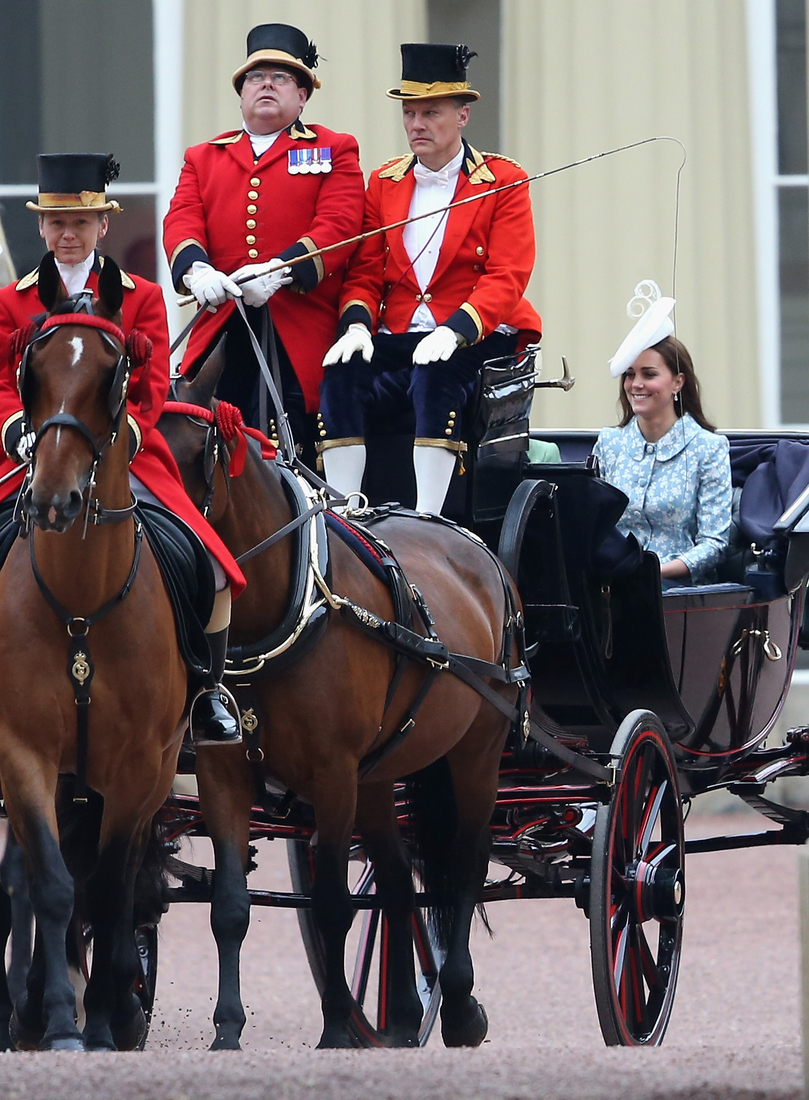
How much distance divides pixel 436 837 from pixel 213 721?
1.51m

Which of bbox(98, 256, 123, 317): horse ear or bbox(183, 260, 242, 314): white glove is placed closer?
bbox(98, 256, 123, 317): horse ear

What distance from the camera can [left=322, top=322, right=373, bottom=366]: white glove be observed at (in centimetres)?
579

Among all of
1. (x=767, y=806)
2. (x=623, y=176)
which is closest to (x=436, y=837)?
(x=767, y=806)

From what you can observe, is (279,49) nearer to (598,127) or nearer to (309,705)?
(309,705)

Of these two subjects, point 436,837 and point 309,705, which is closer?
point 309,705

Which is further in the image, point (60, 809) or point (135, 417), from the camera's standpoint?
point (60, 809)

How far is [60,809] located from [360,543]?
101 cm

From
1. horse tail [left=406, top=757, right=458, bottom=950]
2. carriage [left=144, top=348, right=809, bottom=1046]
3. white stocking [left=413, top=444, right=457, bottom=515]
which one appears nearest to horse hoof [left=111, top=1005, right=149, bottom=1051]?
carriage [left=144, top=348, right=809, bottom=1046]

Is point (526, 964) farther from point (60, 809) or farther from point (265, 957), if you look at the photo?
point (60, 809)

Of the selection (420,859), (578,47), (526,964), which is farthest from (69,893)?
(578,47)

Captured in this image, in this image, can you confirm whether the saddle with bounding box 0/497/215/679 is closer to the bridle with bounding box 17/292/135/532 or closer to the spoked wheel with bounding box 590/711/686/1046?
the bridle with bounding box 17/292/135/532

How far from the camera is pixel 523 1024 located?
6.67 meters

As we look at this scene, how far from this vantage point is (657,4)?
10.4 meters

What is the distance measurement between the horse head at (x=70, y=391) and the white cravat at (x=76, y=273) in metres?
0.66
